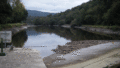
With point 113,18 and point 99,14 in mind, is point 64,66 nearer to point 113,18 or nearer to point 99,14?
point 113,18

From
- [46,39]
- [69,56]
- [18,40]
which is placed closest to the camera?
[69,56]

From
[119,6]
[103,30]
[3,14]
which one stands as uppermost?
[119,6]

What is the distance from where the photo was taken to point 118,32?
34.0 meters

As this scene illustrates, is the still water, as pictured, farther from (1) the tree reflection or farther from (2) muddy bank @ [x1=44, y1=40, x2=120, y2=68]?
(2) muddy bank @ [x1=44, y1=40, x2=120, y2=68]

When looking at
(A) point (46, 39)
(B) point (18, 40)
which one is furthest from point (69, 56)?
(A) point (46, 39)

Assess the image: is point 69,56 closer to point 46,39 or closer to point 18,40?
point 18,40

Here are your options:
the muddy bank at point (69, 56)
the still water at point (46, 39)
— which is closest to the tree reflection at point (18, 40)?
the still water at point (46, 39)

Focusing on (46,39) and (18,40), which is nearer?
(18,40)

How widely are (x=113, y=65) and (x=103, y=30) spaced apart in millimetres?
35702

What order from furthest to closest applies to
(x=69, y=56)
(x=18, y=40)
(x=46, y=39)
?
(x=46, y=39) < (x=18, y=40) < (x=69, y=56)

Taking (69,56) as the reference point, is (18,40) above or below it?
below

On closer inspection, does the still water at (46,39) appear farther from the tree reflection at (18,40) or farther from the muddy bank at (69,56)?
the muddy bank at (69,56)

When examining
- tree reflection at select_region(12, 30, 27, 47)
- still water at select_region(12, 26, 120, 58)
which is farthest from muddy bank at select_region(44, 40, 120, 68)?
tree reflection at select_region(12, 30, 27, 47)

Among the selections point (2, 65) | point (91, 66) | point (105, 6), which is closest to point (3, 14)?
point (2, 65)
